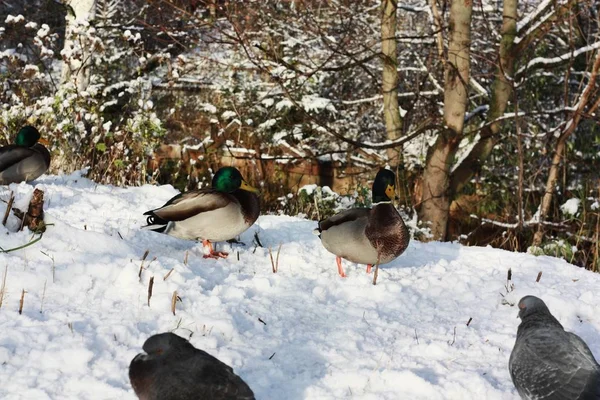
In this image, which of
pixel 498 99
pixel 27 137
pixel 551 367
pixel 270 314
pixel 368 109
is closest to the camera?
pixel 551 367

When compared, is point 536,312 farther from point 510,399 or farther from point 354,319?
point 354,319

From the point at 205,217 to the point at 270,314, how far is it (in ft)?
3.89

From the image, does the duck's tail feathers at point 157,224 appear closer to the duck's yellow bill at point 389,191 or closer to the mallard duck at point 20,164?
the duck's yellow bill at point 389,191

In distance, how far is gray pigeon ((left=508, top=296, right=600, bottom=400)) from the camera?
2.74 meters

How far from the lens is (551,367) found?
2.85 m

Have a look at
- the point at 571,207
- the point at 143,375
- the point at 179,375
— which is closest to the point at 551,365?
the point at 179,375

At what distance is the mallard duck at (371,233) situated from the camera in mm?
4633

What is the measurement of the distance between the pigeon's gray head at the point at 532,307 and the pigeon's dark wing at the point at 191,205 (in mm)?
2254

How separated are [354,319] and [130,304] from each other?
128 cm

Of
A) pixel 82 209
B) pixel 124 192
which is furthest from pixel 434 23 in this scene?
pixel 82 209

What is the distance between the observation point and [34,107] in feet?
29.3

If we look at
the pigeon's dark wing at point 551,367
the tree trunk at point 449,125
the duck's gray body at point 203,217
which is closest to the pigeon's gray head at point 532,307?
the pigeon's dark wing at point 551,367

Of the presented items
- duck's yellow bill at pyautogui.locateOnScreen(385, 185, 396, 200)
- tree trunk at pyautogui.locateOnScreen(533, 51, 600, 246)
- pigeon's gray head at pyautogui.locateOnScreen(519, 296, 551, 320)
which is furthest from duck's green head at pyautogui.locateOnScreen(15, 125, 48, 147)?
tree trunk at pyautogui.locateOnScreen(533, 51, 600, 246)

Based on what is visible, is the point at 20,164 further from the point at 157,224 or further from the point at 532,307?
the point at 532,307
